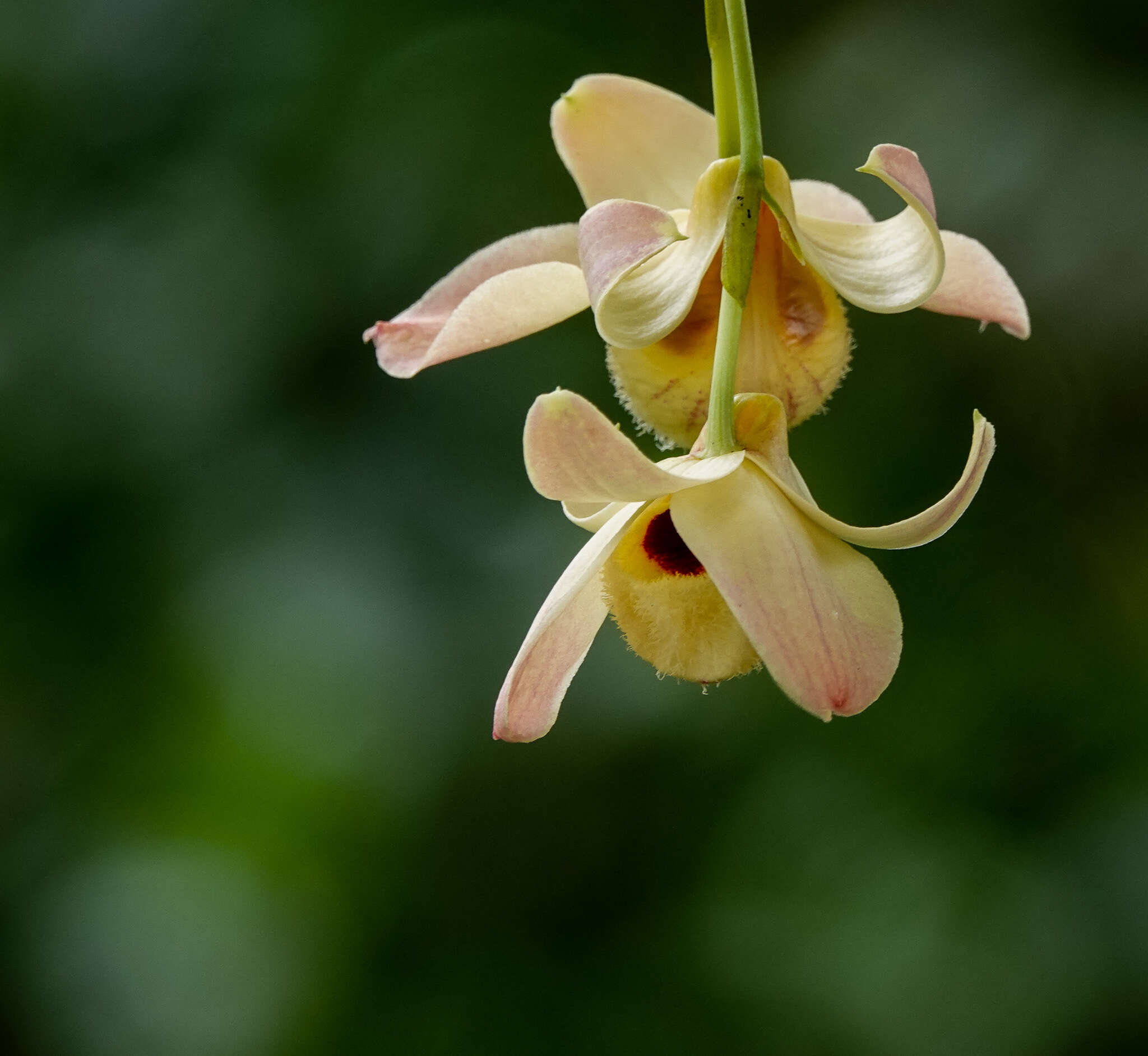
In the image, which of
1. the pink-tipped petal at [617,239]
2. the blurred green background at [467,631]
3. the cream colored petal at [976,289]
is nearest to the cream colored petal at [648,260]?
the pink-tipped petal at [617,239]

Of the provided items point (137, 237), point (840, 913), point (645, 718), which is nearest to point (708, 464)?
point (645, 718)

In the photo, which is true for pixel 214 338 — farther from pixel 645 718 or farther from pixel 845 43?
pixel 845 43

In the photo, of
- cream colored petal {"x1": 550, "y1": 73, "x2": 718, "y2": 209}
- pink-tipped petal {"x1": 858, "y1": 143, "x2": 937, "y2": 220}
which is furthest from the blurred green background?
pink-tipped petal {"x1": 858, "y1": 143, "x2": 937, "y2": 220}

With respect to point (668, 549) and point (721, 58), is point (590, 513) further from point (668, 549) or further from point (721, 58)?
point (721, 58)

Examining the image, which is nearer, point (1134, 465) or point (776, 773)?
point (776, 773)

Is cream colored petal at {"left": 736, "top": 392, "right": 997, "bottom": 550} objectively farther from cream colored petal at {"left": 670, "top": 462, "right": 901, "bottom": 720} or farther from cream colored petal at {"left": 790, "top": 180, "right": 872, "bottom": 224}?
cream colored petal at {"left": 790, "top": 180, "right": 872, "bottom": 224}

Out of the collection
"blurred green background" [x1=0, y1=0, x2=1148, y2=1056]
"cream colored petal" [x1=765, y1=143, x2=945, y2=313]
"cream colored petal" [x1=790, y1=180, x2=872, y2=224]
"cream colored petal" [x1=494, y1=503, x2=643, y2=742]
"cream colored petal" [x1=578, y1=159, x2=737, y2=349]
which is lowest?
"blurred green background" [x1=0, y1=0, x2=1148, y2=1056]
